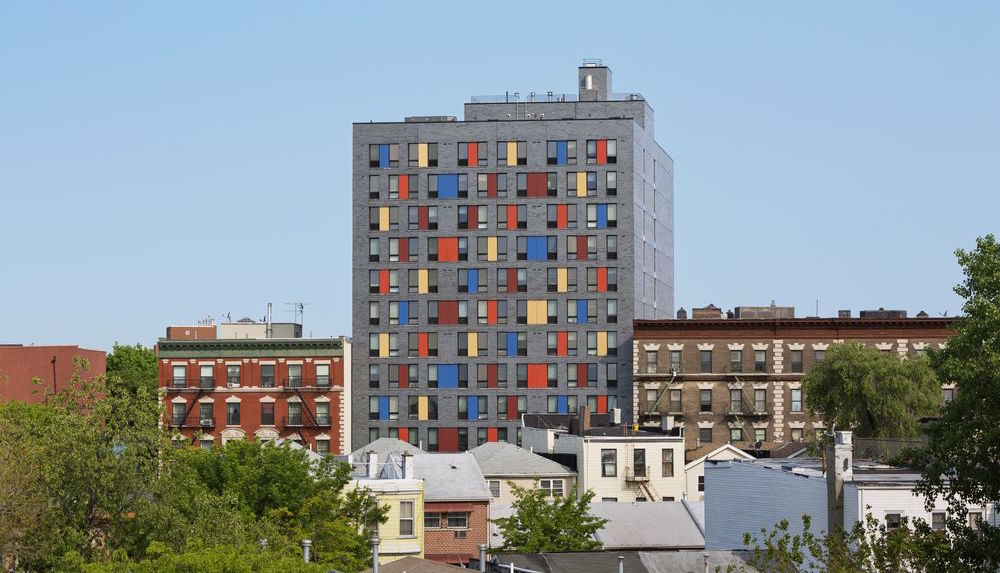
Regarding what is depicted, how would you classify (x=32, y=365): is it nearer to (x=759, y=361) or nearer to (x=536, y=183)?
(x=536, y=183)

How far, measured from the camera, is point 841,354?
362ft

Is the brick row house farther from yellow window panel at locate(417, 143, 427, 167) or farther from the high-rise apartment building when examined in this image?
yellow window panel at locate(417, 143, 427, 167)

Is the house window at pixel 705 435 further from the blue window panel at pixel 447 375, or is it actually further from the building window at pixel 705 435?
the blue window panel at pixel 447 375

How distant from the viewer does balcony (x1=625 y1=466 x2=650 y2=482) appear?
4190 inches

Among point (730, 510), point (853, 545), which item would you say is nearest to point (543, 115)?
point (730, 510)

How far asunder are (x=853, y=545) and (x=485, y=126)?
89.3 metres

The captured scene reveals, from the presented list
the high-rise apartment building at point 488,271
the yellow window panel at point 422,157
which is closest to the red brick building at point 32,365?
the high-rise apartment building at point 488,271

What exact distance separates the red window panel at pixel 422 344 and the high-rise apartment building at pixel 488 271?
9 centimetres

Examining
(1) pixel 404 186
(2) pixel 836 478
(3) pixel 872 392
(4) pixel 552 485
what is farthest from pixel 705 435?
(2) pixel 836 478

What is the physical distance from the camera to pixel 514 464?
103 metres

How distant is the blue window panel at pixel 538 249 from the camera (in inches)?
5586

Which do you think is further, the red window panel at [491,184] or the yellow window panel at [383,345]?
the red window panel at [491,184]

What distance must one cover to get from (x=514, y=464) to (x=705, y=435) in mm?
31779

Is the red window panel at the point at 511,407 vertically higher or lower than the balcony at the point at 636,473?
higher
